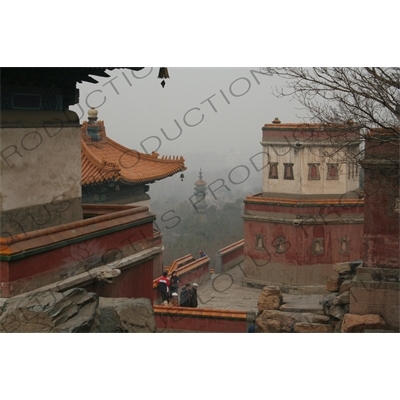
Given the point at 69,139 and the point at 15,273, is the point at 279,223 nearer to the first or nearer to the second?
the point at 69,139

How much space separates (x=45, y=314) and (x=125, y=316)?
1.33 metres

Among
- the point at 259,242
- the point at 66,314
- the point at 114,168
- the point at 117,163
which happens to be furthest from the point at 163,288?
the point at 66,314

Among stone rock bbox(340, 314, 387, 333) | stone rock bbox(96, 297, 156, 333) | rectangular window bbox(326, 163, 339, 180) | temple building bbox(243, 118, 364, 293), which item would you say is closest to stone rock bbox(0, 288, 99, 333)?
stone rock bbox(96, 297, 156, 333)

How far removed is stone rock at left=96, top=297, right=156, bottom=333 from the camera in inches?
373

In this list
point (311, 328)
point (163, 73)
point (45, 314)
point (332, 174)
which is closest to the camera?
point (45, 314)

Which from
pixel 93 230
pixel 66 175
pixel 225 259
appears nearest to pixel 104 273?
pixel 93 230

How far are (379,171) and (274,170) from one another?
13.2m

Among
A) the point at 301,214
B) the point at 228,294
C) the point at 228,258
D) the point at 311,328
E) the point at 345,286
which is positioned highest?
the point at 301,214

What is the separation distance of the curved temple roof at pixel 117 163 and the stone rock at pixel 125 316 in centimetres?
1173

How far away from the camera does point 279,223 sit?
25.2 metres

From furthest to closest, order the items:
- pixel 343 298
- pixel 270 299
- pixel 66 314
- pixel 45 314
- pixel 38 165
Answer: pixel 270 299 → pixel 343 298 → pixel 38 165 → pixel 66 314 → pixel 45 314

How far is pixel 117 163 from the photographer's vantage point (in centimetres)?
2441

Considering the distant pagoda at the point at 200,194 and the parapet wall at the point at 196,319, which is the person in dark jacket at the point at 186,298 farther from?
the distant pagoda at the point at 200,194

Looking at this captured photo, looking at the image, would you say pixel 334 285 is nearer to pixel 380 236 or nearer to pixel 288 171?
pixel 380 236
